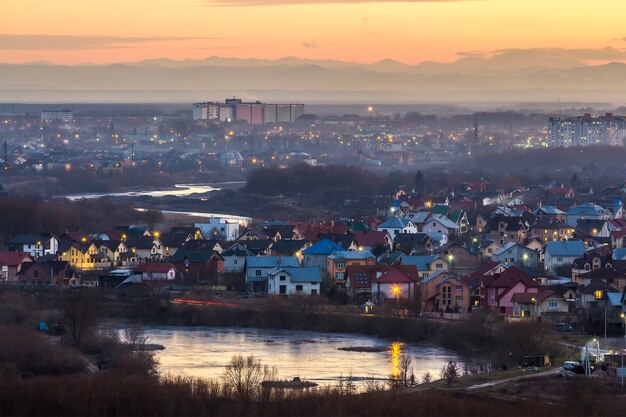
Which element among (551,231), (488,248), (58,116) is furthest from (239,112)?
(488,248)

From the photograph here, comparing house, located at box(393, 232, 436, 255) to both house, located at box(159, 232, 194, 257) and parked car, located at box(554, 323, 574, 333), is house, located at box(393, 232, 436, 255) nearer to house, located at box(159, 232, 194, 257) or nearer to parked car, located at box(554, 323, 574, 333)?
house, located at box(159, 232, 194, 257)

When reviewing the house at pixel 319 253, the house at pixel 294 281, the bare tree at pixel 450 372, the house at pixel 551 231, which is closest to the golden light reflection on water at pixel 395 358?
the bare tree at pixel 450 372

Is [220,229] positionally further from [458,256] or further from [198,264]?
[458,256]

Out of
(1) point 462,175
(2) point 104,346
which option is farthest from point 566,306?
(1) point 462,175

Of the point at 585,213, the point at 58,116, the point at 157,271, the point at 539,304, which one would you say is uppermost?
the point at 58,116

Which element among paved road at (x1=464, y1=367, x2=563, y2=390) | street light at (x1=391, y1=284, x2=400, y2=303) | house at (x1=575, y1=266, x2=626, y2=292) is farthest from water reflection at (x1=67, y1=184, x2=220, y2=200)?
paved road at (x1=464, y1=367, x2=563, y2=390)
